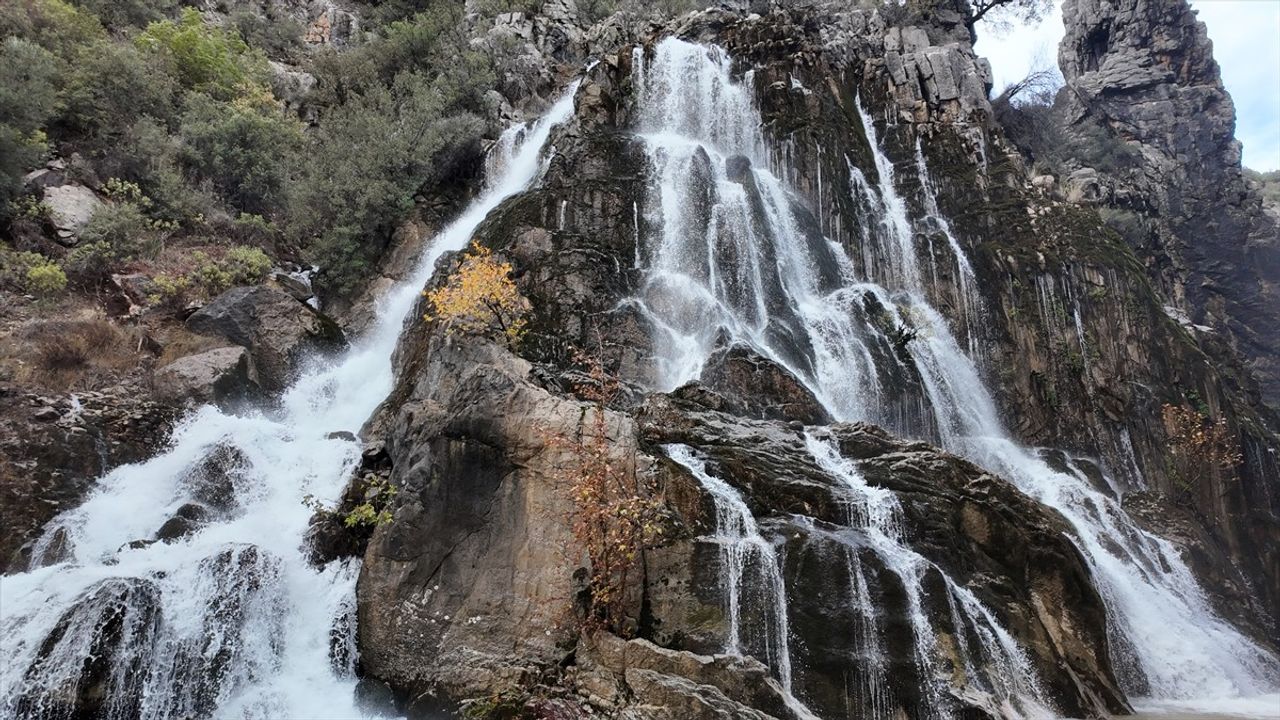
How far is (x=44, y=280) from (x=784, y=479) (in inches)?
659

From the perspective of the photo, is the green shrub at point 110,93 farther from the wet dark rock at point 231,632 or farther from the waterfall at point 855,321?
the wet dark rock at point 231,632

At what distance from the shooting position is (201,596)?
9.35m

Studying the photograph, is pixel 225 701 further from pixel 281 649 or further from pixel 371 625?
pixel 371 625

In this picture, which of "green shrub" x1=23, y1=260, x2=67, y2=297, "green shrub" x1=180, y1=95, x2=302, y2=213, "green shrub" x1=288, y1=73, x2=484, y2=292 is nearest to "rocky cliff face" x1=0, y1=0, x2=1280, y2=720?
"green shrub" x1=288, y1=73, x2=484, y2=292

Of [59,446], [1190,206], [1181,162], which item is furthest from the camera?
[1181,162]

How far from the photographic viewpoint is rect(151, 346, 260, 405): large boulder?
45.4 feet

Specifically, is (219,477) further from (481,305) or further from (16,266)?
(16,266)

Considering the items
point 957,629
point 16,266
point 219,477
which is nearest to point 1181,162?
point 957,629

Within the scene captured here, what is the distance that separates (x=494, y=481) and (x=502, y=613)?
1.96 m

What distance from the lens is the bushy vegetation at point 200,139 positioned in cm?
1720

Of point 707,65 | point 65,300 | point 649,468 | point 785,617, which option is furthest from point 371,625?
point 707,65

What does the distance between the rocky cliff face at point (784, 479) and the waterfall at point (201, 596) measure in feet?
3.25

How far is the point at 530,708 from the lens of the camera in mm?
8148

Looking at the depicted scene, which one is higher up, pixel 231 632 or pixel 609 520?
pixel 609 520
